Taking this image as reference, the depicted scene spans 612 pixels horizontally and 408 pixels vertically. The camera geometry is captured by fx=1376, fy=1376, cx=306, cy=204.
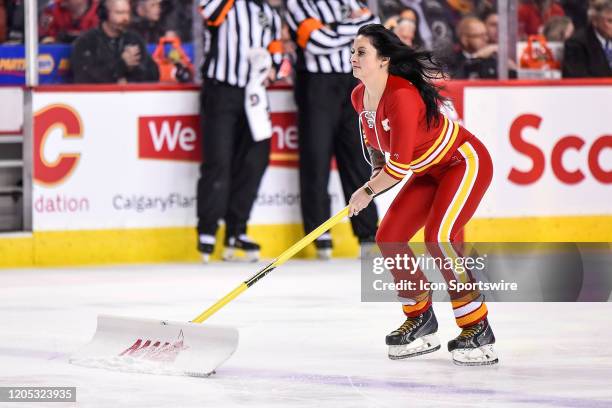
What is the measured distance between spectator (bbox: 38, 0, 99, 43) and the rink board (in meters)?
0.33

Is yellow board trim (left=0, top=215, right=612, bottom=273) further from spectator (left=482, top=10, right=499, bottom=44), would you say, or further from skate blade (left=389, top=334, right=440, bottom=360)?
skate blade (left=389, top=334, right=440, bottom=360)

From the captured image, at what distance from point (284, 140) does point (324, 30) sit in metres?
0.75

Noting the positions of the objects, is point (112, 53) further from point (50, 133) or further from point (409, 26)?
point (409, 26)

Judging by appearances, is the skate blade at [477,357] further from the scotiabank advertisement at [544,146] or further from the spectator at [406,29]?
the spectator at [406,29]

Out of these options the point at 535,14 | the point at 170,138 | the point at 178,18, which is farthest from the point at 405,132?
the point at 535,14

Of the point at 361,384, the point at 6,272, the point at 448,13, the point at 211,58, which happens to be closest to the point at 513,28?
the point at 448,13

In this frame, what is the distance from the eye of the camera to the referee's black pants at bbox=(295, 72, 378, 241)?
318 inches

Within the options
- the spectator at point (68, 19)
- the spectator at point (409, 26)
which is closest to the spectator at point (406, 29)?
the spectator at point (409, 26)

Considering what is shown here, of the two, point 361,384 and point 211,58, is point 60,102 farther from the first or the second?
point 361,384

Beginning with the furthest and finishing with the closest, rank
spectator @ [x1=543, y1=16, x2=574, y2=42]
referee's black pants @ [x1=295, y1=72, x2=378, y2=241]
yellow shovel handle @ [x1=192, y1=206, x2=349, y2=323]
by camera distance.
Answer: spectator @ [x1=543, y1=16, x2=574, y2=42]
referee's black pants @ [x1=295, y1=72, x2=378, y2=241]
yellow shovel handle @ [x1=192, y1=206, x2=349, y2=323]

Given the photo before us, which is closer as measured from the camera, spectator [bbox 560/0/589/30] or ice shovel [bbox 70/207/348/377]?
ice shovel [bbox 70/207/348/377]

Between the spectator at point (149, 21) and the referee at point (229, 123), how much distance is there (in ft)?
1.06

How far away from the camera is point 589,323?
5879 mm

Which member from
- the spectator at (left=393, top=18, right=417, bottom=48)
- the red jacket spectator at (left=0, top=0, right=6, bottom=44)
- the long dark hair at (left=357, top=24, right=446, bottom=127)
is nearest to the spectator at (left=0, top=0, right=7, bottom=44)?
the red jacket spectator at (left=0, top=0, right=6, bottom=44)
